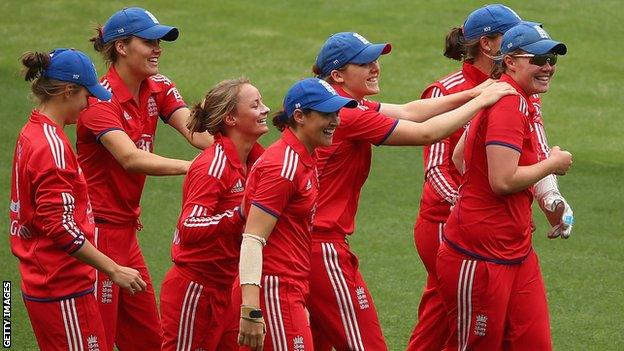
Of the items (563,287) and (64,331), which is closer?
(64,331)

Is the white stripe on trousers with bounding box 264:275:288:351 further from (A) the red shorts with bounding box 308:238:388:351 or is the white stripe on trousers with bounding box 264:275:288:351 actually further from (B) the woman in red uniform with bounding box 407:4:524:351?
(B) the woman in red uniform with bounding box 407:4:524:351

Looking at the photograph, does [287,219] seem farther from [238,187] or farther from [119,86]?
[119,86]

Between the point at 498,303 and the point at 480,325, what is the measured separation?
182mm

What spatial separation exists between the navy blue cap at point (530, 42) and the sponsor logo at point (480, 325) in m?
1.50

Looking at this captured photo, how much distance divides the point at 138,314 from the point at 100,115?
1312mm

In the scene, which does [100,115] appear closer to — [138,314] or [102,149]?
[102,149]

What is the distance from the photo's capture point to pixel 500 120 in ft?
24.2

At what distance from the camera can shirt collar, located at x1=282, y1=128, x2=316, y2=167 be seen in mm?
7258

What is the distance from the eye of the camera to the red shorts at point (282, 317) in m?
7.20

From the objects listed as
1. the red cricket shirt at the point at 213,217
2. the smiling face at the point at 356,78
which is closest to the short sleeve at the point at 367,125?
the smiling face at the point at 356,78

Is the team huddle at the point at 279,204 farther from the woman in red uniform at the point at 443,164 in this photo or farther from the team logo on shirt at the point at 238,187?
the woman in red uniform at the point at 443,164

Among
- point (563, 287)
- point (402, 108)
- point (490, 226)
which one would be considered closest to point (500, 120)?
point (490, 226)

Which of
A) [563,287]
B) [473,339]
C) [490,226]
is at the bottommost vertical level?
[563,287]

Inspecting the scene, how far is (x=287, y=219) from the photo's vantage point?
724 cm
